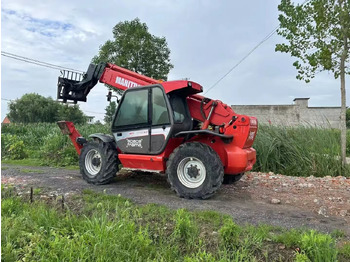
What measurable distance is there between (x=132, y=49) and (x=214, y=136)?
1300 cm

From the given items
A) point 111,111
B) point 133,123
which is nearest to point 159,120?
point 133,123

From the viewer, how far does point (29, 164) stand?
9.29 metres

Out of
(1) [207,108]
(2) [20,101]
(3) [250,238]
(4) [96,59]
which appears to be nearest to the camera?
(3) [250,238]

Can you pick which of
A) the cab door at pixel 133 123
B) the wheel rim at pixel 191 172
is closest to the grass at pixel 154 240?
the wheel rim at pixel 191 172

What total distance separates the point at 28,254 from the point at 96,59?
634 inches

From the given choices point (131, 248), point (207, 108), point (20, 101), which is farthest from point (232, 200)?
point (20, 101)

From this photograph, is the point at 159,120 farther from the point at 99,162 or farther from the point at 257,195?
the point at 257,195

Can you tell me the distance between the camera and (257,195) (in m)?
5.33

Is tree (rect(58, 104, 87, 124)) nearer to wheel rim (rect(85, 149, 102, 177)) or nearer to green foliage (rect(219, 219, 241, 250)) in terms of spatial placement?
wheel rim (rect(85, 149, 102, 177))

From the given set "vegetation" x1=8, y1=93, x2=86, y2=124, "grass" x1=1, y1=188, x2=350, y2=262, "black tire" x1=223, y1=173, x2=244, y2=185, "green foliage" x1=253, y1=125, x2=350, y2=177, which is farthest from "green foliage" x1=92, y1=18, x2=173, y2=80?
"vegetation" x1=8, y1=93, x2=86, y2=124

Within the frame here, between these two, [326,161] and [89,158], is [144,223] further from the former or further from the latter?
[326,161]

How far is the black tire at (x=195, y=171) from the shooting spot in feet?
15.6

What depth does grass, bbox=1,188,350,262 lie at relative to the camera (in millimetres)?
2795

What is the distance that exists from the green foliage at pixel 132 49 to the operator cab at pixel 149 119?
11.5m
